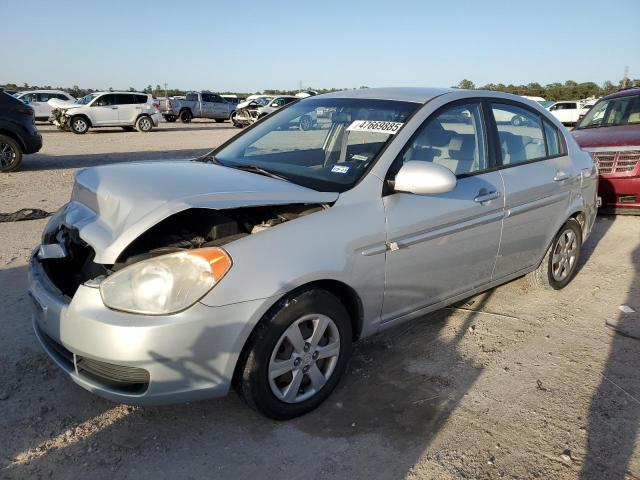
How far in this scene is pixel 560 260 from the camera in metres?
4.85

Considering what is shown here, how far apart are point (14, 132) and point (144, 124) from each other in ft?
45.0

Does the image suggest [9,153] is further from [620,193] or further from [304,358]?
[620,193]

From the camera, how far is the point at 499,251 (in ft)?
12.9

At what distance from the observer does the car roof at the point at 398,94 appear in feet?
12.1

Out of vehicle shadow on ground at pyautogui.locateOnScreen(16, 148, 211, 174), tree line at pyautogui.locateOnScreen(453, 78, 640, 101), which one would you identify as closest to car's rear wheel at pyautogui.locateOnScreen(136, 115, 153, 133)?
vehicle shadow on ground at pyautogui.locateOnScreen(16, 148, 211, 174)

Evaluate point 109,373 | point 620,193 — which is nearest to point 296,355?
point 109,373

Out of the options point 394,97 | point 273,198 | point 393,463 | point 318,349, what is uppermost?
point 394,97

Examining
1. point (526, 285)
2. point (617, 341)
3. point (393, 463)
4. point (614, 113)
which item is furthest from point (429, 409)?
point (614, 113)

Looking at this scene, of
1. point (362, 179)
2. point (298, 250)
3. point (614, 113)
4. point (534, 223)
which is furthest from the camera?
point (614, 113)

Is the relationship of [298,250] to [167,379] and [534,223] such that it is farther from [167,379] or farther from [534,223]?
[534,223]

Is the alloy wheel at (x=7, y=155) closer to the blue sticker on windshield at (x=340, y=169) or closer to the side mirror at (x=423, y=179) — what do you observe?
the blue sticker on windshield at (x=340, y=169)

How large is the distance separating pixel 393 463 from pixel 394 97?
92.8 inches

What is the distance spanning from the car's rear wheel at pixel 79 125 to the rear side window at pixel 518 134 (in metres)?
21.3

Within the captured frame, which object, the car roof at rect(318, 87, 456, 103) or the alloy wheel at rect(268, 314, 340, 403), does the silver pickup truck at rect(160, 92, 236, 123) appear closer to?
the car roof at rect(318, 87, 456, 103)
